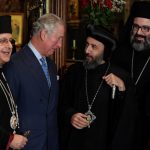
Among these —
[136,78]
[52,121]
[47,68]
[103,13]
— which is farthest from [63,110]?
[103,13]

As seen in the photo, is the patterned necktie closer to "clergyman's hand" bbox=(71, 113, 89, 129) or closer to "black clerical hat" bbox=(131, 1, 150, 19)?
"clergyman's hand" bbox=(71, 113, 89, 129)

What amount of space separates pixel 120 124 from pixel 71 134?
1.57ft

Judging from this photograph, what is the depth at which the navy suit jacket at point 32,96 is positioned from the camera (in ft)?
10.8

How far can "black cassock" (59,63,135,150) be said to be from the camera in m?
3.65

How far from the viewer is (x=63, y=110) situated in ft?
12.3

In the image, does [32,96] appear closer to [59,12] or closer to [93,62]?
[93,62]

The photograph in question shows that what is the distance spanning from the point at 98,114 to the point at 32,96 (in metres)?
0.67

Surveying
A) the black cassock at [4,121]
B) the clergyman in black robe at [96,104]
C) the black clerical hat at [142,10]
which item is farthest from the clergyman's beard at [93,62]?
the black cassock at [4,121]

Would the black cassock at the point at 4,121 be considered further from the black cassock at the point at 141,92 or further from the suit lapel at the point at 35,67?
the black cassock at the point at 141,92

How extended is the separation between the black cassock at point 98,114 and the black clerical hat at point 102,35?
7.9 inches

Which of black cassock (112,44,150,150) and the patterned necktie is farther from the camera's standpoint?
black cassock (112,44,150,150)

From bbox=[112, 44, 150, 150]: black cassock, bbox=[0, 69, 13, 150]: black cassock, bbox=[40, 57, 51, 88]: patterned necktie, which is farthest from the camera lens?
bbox=[112, 44, 150, 150]: black cassock

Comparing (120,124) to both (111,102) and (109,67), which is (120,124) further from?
(109,67)

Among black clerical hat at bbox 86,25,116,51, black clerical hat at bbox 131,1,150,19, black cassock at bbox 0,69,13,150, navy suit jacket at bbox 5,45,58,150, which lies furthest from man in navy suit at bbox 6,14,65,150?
black clerical hat at bbox 131,1,150,19
